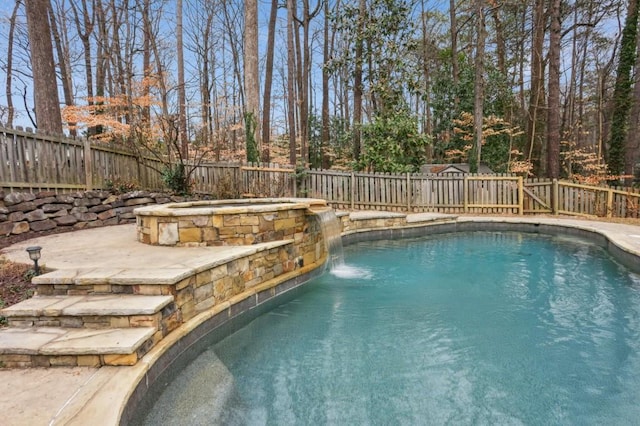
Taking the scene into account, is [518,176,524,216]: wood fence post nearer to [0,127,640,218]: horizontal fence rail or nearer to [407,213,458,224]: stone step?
[0,127,640,218]: horizontal fence rail

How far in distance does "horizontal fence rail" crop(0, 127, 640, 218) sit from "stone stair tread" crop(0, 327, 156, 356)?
397 centimetres

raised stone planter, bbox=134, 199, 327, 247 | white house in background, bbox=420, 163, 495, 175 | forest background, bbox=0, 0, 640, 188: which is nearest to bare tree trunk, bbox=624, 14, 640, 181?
forest background, bbox=0, 0, 640, 188

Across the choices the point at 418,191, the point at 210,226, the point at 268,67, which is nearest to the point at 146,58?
the point at 268,67

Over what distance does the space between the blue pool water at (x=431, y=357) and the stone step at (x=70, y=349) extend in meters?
0.42

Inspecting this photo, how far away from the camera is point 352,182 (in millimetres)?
9586

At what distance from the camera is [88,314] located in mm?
→ 2395

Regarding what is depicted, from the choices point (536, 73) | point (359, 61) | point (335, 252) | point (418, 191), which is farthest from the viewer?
point (536, 73)

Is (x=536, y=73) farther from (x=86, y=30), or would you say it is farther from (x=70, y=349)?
(x=70, y=349)

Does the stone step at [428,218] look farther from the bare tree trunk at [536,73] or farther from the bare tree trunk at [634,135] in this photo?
the bare tree trunk at [634,135]

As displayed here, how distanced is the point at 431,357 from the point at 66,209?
560 cm

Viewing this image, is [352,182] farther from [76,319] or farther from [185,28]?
[185,28]

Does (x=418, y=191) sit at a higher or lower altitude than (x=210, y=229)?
higher

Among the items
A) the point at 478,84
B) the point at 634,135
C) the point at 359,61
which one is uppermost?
the point at 359,61

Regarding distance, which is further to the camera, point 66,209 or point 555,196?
point 555,196
